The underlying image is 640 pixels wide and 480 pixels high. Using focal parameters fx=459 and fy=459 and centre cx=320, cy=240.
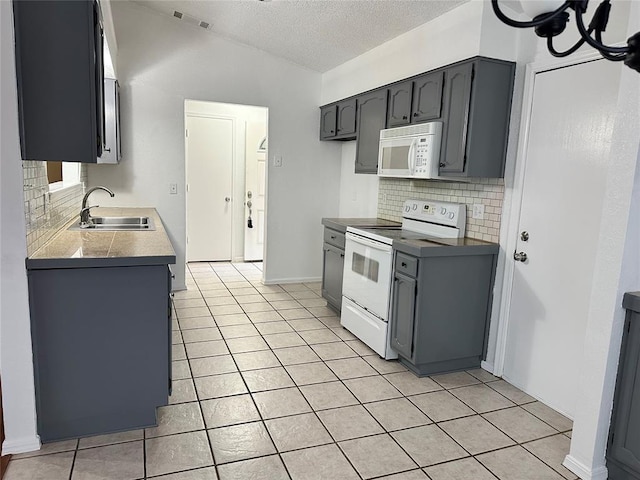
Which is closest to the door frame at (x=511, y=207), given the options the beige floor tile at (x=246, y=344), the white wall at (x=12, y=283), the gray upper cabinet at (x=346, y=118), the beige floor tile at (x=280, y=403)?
the beige floor tile at (x=280, y=403)

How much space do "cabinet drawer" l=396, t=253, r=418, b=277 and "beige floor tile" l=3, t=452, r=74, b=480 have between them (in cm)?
209

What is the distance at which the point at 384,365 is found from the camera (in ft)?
10.5

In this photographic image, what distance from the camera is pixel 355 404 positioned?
266cm

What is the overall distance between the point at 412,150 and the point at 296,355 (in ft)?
5.57

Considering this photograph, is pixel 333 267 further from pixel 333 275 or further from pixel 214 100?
pixel 214 100

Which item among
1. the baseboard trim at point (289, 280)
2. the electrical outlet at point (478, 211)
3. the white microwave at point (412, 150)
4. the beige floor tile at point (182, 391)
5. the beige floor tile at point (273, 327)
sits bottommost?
the beige floor tile at point (182, 391)

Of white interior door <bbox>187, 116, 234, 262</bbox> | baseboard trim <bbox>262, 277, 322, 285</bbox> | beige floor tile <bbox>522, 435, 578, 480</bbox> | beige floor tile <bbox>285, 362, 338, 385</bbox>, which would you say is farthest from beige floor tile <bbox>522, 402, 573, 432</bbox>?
white interior door <bbox>187, 116, 234, 262</bbox>

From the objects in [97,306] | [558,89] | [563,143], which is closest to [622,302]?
[563,143]

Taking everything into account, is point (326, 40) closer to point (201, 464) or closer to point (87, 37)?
point (87, 37)

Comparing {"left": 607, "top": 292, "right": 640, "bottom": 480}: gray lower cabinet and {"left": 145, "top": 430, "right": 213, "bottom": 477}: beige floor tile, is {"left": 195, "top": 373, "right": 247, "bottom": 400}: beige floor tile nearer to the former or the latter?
{"left": 145, "top": 430, "right": 213, "bottom": 477}: beige floor tile

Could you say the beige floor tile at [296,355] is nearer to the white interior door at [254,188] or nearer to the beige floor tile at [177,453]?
the beige floor tile at [177,453]

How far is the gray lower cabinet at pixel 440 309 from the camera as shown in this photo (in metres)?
2.96

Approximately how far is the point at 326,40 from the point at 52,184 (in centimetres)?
260

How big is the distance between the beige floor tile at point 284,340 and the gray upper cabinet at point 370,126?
1.59 metres
